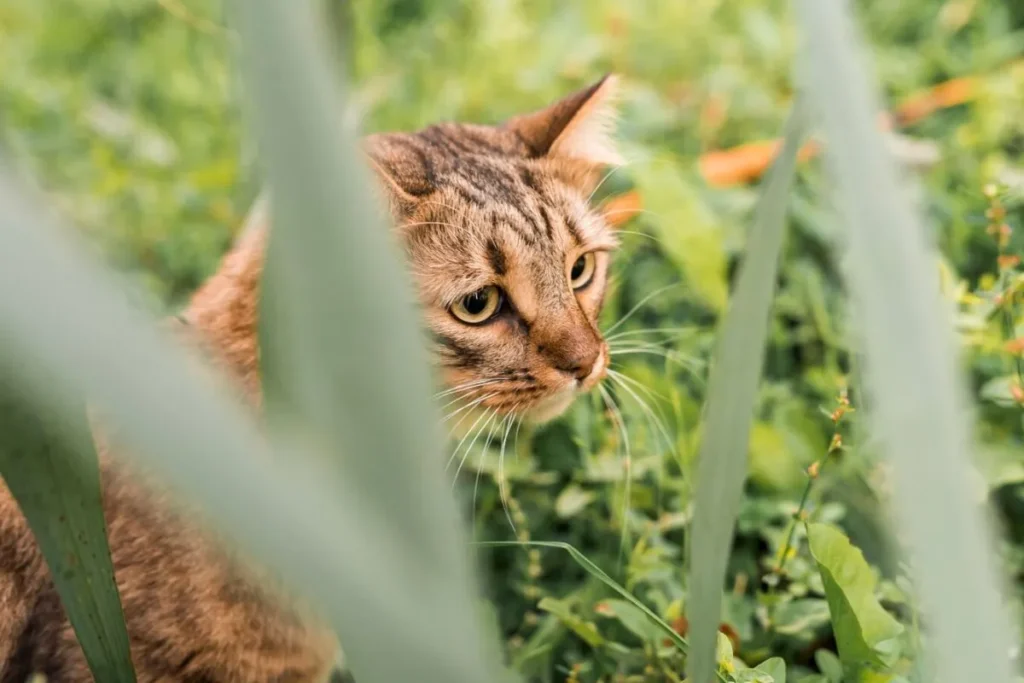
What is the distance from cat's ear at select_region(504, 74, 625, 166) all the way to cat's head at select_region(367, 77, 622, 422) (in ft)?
0.08

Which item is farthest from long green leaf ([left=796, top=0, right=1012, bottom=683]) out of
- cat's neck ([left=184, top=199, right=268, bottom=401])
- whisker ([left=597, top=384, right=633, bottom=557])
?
cat's neck ([left=184, top=199, right=268, bottom=401])

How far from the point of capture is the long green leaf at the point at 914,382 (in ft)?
1.56

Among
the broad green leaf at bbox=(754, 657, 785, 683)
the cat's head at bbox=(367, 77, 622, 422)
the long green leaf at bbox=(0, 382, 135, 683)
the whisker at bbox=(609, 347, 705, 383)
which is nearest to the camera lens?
the long green leaf at bbox=(0, 382, 135, 683)

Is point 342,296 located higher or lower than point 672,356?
higher

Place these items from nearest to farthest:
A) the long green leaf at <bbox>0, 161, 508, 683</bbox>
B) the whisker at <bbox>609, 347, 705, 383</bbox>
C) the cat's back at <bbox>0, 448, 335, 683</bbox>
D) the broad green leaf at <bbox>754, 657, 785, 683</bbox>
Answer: the long green leaf at <bbox>0, 161, 508, 683</bbox>, the broad green leaf at <bbox>754, 657, 785, 683</bbox>, the cat's back at <bbox>0, 448, 335, 683</bbox>, the whisker at <bbox>609, 347, 705, 383</bbox>

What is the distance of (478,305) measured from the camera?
109cm

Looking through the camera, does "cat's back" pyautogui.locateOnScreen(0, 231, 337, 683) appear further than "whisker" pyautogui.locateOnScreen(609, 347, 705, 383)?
No

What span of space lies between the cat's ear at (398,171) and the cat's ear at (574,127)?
0.18m

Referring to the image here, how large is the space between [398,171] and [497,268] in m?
0.18

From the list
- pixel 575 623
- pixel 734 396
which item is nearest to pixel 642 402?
pixel 575 623

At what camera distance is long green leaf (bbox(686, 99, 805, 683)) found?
2.32 ft

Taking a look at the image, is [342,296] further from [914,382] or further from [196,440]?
[914,382]

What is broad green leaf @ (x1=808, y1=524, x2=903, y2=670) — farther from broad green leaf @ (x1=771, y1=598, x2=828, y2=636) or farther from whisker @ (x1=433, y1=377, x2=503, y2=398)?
whisker @ (x1=433, y1=377, x2=503, y2=398)

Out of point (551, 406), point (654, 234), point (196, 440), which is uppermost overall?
point (654, 234)
